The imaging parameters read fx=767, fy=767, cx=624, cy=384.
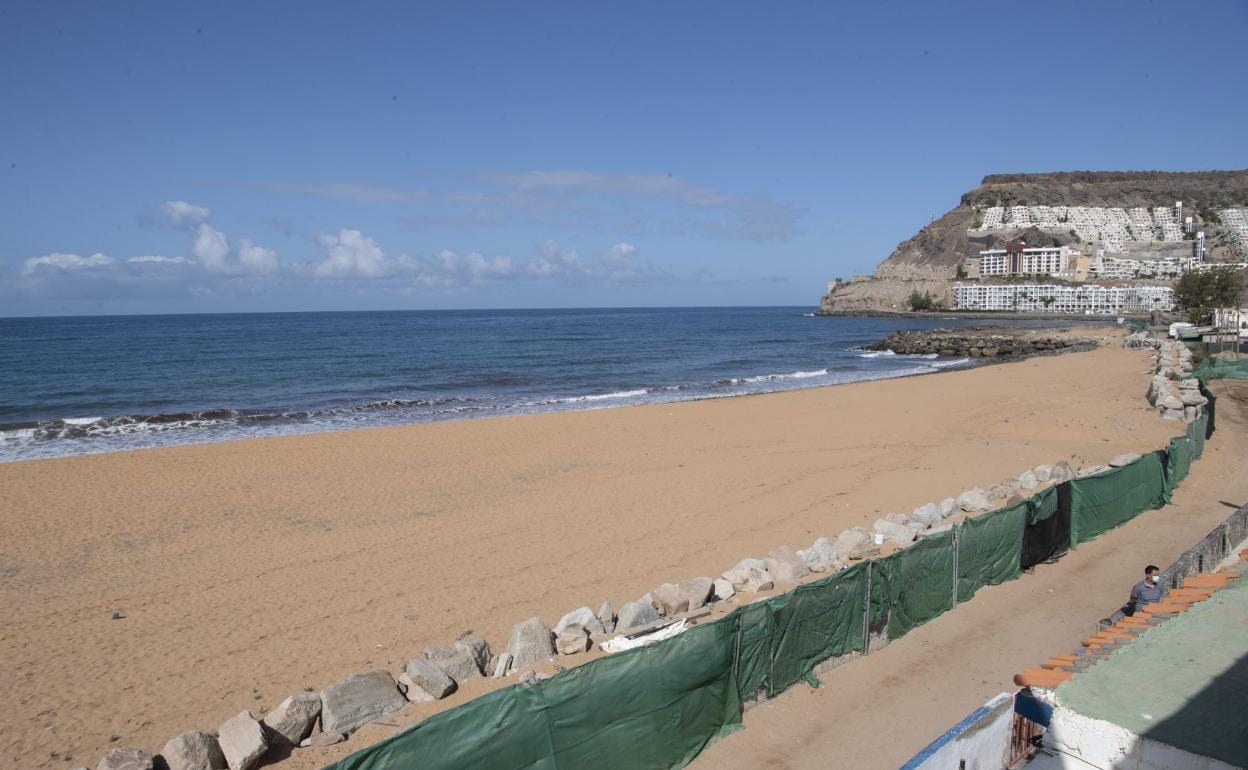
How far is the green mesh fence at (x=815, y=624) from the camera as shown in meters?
7.84

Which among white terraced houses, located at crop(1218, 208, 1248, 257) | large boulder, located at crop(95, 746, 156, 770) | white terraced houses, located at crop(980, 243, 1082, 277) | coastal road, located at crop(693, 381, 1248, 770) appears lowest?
coastal road, located at crop(693, 381, 1248, 770)

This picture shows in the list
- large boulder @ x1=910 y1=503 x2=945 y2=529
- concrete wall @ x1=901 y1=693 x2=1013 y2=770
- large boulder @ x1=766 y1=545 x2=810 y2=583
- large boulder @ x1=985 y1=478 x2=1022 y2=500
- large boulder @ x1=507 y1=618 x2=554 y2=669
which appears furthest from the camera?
large boulder @ x1=985 y1=478 x2=1022 y2=500

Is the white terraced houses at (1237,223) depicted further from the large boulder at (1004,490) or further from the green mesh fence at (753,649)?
the green mesh fence at (753,649)

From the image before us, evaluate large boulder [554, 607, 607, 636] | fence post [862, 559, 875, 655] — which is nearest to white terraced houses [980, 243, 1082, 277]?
fence post [862, 559, 875, 655]

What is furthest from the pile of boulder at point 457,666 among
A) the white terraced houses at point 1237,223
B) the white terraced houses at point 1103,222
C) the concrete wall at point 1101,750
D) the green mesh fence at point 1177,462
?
the white terraced houses at point 1103,222

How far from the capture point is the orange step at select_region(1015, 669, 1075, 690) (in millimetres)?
5776

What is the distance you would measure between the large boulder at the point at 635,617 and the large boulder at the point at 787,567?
239cm

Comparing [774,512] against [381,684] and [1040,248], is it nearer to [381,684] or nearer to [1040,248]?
[381,684]

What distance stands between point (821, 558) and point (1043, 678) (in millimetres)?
5455

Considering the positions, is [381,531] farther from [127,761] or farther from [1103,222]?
[1103,222]

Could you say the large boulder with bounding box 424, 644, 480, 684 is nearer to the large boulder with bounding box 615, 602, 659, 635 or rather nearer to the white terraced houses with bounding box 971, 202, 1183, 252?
the large boulder with bounding box 615, 602, 659, 635

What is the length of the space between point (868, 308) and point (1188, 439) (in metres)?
162

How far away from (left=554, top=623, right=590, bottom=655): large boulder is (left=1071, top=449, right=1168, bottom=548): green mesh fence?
868 centimetres

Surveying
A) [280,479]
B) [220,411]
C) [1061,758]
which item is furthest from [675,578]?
[220,411]
